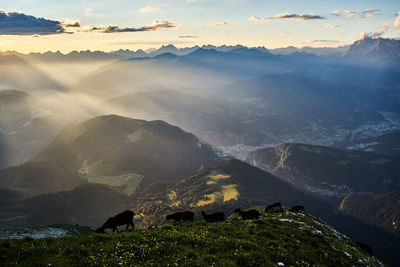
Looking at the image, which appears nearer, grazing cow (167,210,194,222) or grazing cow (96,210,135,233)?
grazing cow (96,210,135,233)

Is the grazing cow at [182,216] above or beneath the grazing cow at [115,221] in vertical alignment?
beneath

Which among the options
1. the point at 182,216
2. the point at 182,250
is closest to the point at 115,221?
the point at 182,216

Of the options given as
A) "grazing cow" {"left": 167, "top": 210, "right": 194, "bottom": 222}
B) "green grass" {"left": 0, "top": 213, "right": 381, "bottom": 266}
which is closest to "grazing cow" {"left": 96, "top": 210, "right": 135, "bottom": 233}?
"grazing cow" {"left": 167, "top": 210, "right": 194, "bottom": 222}

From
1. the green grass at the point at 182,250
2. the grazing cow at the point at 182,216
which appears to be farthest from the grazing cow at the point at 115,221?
the green grass at the point at 182,250

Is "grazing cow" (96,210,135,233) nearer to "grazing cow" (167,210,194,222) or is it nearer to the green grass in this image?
"grazing cow" (167,210,194,222)

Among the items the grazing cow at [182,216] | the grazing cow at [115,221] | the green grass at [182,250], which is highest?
the green grass at [182,250]

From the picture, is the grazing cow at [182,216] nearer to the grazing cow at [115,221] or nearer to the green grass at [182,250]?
the grazing cow at [115,221]

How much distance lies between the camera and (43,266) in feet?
54.6

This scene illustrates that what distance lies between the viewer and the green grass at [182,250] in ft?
59.5

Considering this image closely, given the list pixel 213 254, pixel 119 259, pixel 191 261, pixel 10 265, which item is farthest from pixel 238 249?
pixel 10 265

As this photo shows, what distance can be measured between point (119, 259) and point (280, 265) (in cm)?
1261

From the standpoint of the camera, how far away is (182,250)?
2078 cm

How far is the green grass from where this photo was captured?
18.1 meters

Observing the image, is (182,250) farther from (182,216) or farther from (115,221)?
(182,216)
